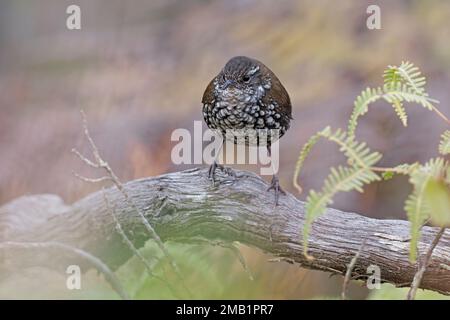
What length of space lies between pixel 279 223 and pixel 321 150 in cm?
208

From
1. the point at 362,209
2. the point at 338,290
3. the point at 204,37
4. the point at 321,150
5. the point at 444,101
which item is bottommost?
the point at 338,290

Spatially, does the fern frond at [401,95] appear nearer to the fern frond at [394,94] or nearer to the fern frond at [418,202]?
the fern frond at [394,94]

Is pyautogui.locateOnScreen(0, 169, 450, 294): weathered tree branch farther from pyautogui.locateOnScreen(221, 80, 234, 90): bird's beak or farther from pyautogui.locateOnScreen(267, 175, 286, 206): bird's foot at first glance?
pyautogui.locateOnScreen(221, 80, 234, 90): bird's beak

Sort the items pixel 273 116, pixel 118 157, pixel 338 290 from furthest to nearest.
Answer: pixel 118 157 < pixel 338 290 < pixel 273 116

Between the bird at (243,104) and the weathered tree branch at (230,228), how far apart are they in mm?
121

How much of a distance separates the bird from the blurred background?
2.17 feet

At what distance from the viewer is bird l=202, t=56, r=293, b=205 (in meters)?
2.56

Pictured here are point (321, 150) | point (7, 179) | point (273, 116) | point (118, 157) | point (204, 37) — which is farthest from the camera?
point (204, 37)

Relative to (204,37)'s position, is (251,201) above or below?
below

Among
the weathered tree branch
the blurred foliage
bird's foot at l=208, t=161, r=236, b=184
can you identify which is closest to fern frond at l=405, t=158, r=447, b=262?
the blurred foliage

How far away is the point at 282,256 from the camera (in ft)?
7.67

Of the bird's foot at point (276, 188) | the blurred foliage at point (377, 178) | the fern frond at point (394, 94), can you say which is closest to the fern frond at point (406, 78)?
the fern frond at point (394, 94)
